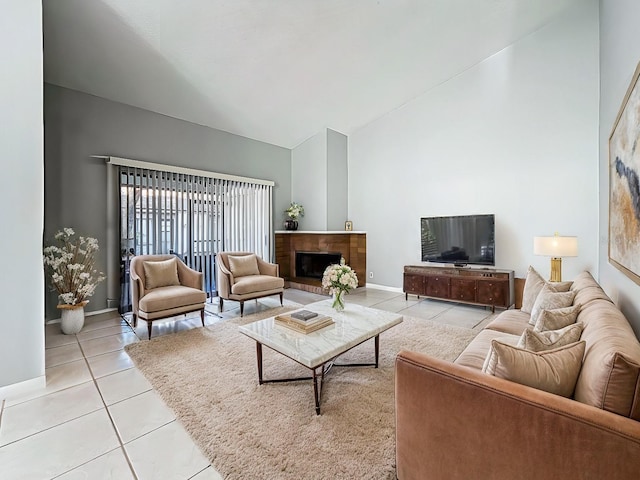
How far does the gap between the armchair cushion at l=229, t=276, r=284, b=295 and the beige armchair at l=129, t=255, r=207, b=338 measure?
1.51 feet

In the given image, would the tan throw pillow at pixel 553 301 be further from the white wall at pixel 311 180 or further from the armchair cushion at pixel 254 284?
the white wall at pixel 311 180

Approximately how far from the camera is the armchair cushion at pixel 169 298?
3.19 metres

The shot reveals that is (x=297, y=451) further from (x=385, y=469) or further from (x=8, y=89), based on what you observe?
(x=8, y=89)

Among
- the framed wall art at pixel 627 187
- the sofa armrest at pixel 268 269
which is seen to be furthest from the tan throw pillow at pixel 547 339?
the sofa armrest at pixel 268 269

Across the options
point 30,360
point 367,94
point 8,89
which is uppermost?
point 367,94

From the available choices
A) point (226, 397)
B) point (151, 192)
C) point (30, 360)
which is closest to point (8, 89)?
point (30, 360)

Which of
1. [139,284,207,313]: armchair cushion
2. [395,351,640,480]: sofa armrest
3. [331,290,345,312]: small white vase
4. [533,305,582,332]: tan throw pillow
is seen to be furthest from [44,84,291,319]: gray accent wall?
[533,305,582,332]: tan throw pillow

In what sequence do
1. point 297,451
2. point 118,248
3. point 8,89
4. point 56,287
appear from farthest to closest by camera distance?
point 118,248 → point 56,287 → point 8,89 → point 297,451

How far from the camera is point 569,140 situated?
3828 mm

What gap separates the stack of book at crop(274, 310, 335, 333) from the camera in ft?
7.54

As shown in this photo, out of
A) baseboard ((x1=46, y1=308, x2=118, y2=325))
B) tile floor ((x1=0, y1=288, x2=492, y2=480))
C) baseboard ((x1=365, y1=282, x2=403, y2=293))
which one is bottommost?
tile floor ((x1=0, y1=288, x2=492, y2=480))

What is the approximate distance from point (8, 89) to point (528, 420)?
11.8 feet

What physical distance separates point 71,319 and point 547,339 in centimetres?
437

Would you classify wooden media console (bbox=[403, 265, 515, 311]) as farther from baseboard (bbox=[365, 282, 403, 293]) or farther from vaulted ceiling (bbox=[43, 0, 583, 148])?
vaulted ceiling (bbox=[43, 0, 583, 148])
